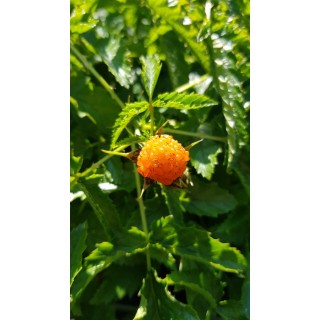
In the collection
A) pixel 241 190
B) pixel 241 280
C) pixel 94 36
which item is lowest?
pixel 241 280

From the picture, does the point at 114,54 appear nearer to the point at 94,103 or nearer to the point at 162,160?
the point at 94,103

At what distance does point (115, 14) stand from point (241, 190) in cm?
39

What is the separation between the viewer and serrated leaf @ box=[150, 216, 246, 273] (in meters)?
0.84

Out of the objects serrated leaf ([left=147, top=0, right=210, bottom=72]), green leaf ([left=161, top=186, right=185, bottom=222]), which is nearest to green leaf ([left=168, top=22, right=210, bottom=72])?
serrated leaf ([left=147, top=0, right=210, bottom=72])

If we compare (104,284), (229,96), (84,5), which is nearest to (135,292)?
(104,284)

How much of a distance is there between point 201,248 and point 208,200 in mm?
168

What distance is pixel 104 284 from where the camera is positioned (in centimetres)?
102

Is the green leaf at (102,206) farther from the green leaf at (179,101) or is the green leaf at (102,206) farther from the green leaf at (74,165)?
the green leaf at (179,101)

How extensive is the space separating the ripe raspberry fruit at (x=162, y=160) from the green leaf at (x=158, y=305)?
0.63ft

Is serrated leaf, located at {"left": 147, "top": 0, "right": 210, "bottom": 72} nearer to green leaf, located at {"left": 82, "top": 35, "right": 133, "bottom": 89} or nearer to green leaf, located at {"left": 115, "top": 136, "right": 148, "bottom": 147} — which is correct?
green leaf, located at {"left": 82, "top": 35, "right": 133, "bottom": 89}

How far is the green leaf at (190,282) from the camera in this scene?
0.86m

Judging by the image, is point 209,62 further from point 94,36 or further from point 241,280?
point 241,280

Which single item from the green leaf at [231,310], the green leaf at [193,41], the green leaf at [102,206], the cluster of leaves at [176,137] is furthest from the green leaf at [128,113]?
the green leaf at [231,310]

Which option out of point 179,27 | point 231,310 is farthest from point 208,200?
point 179,27
